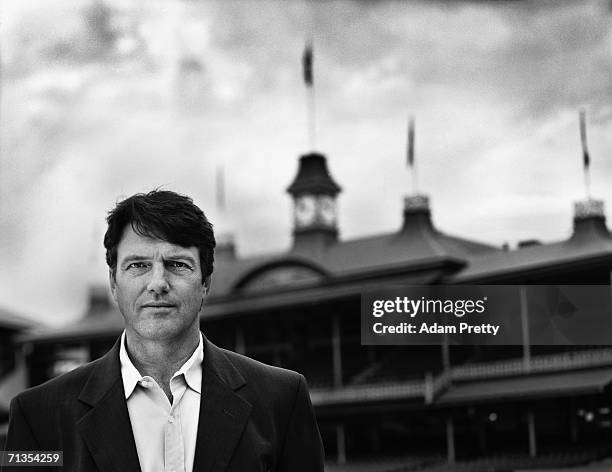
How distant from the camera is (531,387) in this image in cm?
2825

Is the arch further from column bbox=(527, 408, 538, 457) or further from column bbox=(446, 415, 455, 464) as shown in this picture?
column bbox=(527, 408, 538, 457)

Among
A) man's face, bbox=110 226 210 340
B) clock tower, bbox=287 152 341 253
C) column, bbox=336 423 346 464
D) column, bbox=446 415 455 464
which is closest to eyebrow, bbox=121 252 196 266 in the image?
man's face, bbox=110 226 210 340

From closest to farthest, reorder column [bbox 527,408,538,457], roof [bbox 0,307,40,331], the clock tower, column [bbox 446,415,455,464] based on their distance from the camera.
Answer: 1. column [bbox 527,408,538,457]
2. column [bbox 446,415,455,464]
3. the clock tower
4. roof [bbox 0,307,40,331]

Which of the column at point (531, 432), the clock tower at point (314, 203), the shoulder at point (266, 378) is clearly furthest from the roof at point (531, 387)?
the shoulder at point (266, 378)

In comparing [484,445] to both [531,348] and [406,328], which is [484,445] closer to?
[531,348]

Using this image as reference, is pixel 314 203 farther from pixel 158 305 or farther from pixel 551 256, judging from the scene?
pixel 158 305

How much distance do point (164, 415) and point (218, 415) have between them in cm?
15

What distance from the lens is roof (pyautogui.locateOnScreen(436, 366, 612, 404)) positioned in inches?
1057

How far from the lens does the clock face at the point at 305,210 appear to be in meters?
39.9

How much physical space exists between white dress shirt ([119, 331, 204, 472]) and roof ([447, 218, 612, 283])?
84.2 feet

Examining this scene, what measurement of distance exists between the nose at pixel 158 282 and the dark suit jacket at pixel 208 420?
30 centimetres

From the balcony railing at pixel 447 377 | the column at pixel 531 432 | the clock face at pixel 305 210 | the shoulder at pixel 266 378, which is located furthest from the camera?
the clock face at pixel 305 210

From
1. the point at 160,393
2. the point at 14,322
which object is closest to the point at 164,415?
the point at 160,393

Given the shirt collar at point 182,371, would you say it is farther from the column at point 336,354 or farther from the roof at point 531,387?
the column at point 336,354
